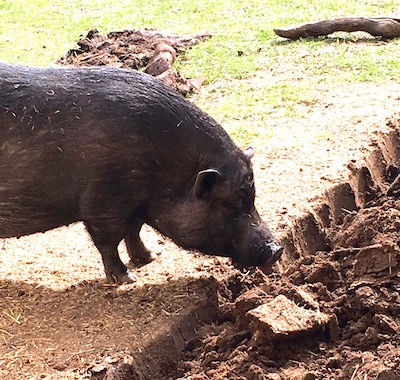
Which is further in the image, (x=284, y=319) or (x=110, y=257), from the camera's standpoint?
(x=110, y=257)

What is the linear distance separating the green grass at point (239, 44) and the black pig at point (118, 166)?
2531mm

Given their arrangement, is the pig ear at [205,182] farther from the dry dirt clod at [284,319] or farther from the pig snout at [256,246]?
the dry dirt clod at [284,319]

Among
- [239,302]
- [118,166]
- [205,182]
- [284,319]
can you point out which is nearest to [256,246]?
[239,302]

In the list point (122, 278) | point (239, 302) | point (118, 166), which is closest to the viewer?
point (118, 166)

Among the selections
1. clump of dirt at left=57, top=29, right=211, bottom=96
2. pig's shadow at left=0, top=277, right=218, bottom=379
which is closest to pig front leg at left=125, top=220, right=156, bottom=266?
pig's shadow at left=0, top=277, right=218, bottom=379

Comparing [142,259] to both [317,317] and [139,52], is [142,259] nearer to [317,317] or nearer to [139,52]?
[317,317]

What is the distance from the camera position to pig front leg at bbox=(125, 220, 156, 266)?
5.28 m

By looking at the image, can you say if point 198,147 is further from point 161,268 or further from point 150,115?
point 161,268

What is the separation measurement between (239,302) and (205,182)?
0.79 metres

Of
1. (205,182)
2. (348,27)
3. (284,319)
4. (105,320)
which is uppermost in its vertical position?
(205,182)

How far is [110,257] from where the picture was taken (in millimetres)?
4965

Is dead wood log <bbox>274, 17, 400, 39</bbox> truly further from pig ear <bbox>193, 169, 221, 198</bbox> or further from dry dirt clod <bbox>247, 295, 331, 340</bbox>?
dry dirt clod <bbox>247, 295, 331, 340</bbox>

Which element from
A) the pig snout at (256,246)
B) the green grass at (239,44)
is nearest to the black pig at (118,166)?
the pig snout at (256,246)

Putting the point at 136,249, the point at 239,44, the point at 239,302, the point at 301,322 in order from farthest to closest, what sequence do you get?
the point at 239,44 < the point at 136,249 < the point at 239,302 < the point at 301,322
